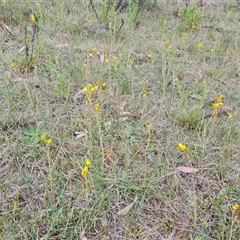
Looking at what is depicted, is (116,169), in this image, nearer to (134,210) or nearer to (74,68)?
(134,210)

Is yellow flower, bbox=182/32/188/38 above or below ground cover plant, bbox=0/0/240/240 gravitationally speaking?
above

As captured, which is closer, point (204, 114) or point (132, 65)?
point (204, 114)

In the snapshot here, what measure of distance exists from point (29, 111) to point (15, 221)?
69 cm

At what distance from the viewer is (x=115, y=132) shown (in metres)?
1.81

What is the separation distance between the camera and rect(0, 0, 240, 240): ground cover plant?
4.67ft

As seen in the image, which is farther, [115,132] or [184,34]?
[184,34]

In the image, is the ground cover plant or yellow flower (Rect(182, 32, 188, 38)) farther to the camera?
yellow flower (Rect(182, 32, 188, 38))

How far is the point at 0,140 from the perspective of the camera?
1.69 m

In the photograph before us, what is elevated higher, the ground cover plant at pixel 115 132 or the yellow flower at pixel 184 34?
the yellow flower at pixel 184 34

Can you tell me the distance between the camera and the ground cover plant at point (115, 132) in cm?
142

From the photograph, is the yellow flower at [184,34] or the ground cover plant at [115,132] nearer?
the ground cover plant at [115,132]

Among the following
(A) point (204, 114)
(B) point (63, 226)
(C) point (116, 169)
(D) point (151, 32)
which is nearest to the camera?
(B) point (63, 226)

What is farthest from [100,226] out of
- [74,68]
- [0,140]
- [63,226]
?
[74,68]

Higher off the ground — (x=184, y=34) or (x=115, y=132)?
(x=184, y=34)
